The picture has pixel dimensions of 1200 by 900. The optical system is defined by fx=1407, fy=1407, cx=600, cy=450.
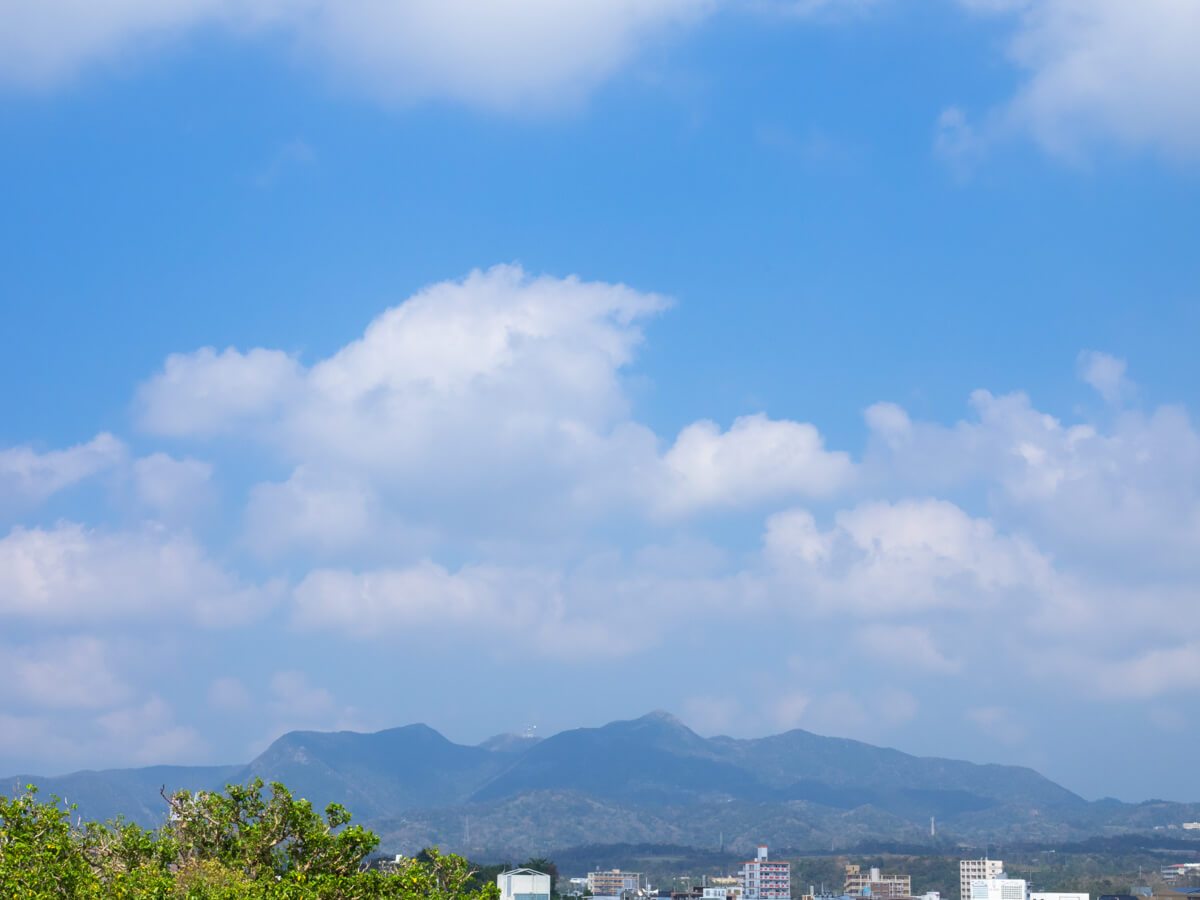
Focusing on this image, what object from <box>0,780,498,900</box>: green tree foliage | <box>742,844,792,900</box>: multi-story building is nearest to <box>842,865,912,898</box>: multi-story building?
<box>742,844,792,900</box>: multi-story building

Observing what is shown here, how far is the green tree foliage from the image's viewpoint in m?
20.9

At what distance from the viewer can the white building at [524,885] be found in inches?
2778

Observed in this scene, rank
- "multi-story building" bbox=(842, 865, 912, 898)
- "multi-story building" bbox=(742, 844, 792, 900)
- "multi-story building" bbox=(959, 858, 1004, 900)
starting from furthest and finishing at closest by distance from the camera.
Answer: "multi-story building" bbox=(742, 844, 792, 900)
"multi-story building" bbox=(842, 865, 912, 898)
"multi-story building" bbox=(959, 858, 1004, 900)

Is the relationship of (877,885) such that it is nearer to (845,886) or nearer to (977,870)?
(845,886)

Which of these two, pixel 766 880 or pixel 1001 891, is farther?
pixel 766 880

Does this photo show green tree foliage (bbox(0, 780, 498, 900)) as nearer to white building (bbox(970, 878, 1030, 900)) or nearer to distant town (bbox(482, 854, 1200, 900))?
white building (bbox(970, 878, 1030, 900))

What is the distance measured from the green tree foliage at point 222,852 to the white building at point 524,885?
48.1 metres

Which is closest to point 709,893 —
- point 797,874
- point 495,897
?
point 797,874

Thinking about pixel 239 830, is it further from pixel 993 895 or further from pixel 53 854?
pixel 993 895

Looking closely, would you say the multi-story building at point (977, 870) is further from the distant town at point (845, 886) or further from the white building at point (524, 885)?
the white building at point (524, 885)

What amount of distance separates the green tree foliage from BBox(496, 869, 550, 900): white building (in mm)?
48102

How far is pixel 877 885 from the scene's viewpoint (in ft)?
529

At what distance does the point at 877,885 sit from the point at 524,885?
330 ft

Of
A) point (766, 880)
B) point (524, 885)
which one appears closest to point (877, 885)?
point (766, 880)
